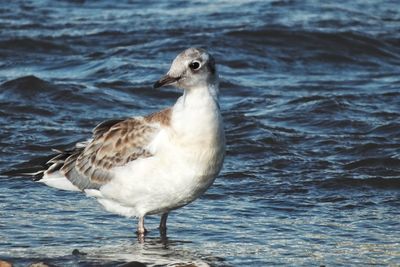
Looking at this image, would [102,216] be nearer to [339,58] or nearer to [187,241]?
[187,241]

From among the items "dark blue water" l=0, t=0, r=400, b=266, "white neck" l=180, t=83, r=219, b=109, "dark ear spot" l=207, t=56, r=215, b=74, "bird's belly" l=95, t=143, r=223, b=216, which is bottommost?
"dark blue water" l=0, t=0, r=400, b=266

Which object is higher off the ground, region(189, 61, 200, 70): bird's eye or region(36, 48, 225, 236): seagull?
region(189, 61, 200, 70): bird's eye

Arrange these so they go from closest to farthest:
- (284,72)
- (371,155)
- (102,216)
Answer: (102,216)
(371,155)
(284,72)

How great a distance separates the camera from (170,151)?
8.40 meters

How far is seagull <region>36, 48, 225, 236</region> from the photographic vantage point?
328 inches

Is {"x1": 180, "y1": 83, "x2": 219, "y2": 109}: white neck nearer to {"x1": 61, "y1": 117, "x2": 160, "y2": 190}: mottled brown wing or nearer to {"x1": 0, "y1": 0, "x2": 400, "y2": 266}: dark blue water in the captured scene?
{"x1": 61, "y1": 117, "x2": 160, "y2": 190}: mottled brown wing

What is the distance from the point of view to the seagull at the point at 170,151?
27.3 ft

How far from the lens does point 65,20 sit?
19.1 metres

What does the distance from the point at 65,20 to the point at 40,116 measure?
544 centimetres

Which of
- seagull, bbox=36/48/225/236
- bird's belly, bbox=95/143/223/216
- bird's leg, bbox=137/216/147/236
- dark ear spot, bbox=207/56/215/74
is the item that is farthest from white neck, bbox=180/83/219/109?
bird's leg, bbox=137/216/147/236

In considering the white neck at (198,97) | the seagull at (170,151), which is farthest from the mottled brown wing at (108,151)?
the white neck at (198,97)

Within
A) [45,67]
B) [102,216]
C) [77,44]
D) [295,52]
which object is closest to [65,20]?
[77,44]

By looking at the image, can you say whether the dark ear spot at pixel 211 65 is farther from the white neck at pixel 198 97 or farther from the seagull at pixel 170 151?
the white neck at pixel 198 97

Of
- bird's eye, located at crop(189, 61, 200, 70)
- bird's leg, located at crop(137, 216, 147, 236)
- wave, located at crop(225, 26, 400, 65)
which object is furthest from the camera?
wave, located at crop(225, 26, 400, 65)
